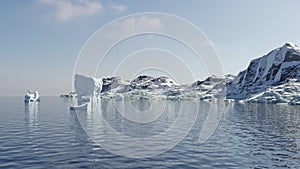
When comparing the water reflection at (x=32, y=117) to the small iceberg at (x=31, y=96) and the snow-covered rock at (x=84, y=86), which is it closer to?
the snow-covered rock at (x=84, y=86)

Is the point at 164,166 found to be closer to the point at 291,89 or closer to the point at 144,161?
the point at 144,161

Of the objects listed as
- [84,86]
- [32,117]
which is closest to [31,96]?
[84,86]

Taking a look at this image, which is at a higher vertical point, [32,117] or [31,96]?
[31,96]

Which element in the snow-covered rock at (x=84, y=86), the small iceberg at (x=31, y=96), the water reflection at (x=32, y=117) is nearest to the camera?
the water reflection at (x=32, y=117)

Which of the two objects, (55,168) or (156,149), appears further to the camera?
(156,149)

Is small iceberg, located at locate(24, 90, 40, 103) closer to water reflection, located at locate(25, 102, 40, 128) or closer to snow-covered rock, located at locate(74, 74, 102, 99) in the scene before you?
water reflection, located at locate(25, 102, 40, 128)

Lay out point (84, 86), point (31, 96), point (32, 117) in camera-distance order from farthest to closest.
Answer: point (31, 96) → point (84, 86) → point (32, 117)

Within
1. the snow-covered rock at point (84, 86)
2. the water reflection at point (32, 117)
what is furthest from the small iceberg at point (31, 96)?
the snow-covered rock at point (84, 86)

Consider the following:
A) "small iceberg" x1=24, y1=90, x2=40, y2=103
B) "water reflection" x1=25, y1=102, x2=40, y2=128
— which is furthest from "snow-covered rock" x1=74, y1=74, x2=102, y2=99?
"small iceberg" x1=24, y1=90, x2=40, y2=103

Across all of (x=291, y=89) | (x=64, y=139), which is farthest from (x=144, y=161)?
(x=291, y=89)

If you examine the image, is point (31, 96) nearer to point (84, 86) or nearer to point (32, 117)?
point (84, 86)

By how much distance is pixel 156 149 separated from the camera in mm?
28797

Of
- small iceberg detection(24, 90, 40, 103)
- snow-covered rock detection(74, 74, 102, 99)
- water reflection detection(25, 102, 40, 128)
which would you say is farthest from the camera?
small iceberg detection(24, 90, 40, 103)

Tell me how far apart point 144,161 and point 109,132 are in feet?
58.8
